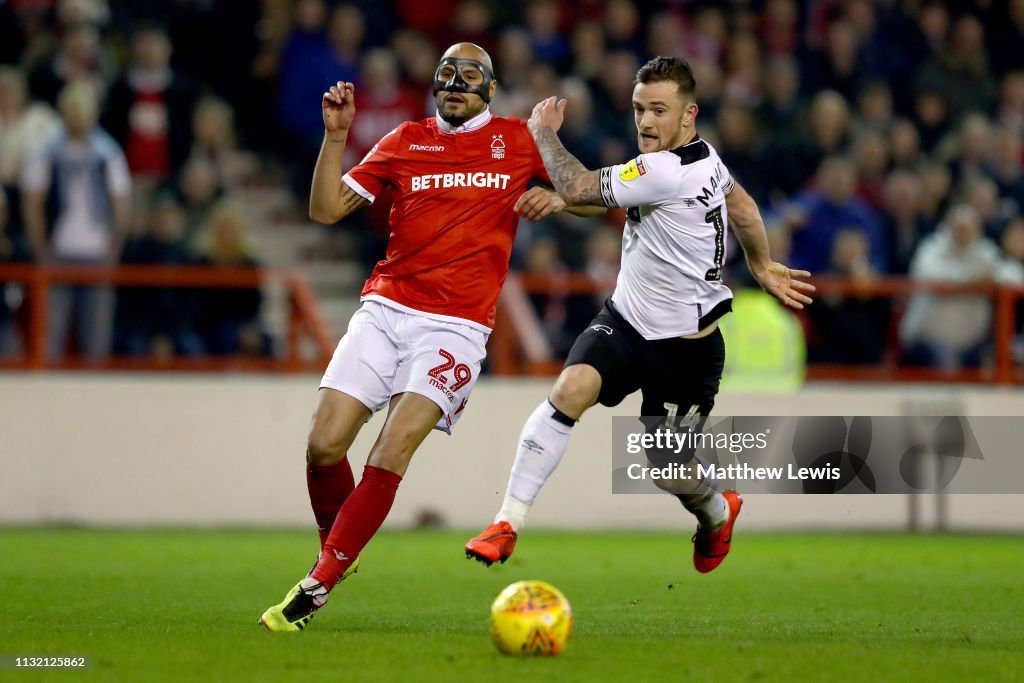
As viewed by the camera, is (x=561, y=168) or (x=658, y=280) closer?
(x=561, y=168)

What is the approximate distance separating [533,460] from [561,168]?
1.41 metres

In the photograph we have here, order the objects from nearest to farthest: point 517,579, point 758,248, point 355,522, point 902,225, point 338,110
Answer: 1. point 355,522
2. point 338,110
3. point 758,248
4. point 517,579
5. point 902,225

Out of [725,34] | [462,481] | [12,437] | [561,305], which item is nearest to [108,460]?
[12,437]

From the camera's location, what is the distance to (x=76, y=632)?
710 centimetres

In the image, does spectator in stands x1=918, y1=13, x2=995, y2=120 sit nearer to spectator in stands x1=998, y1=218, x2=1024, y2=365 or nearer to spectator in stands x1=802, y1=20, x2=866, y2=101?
spectator in stands x1=802, y1=20, x2=866, y2=101

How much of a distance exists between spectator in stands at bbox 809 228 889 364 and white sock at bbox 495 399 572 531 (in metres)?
6.54

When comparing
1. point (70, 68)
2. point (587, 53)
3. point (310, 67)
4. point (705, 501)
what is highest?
point (587, 53)

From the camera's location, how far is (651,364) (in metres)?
8.22

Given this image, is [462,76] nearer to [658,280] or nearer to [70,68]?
[658,280]

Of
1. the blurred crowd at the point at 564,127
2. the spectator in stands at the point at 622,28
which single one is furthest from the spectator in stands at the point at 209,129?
the spectator in stands at the point at 622,28

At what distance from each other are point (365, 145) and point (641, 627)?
8.49 meters

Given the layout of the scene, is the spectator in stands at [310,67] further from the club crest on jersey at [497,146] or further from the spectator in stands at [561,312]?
the club crest on jersey at [497,146]

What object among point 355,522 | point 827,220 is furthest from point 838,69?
point 355,522

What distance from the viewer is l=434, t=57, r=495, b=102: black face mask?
7801mm
